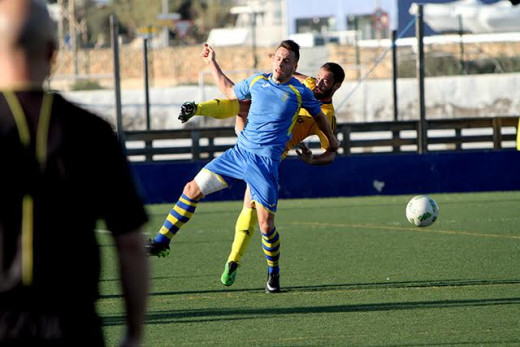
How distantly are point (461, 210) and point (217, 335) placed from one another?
8896 mm

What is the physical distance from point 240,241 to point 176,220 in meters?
0.51

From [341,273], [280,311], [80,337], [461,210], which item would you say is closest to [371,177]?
[461,210]

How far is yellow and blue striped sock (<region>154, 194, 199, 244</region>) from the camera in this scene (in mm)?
8617

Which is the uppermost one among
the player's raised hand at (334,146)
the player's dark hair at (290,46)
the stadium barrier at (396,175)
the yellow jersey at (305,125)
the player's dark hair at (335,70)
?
the player's dark hair at (290,46)

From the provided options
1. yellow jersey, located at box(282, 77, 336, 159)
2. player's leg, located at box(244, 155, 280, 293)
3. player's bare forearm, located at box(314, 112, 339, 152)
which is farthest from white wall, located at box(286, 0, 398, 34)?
player's leg, located at box(244, 155, 280, 293)

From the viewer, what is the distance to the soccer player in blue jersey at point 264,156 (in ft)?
27.8

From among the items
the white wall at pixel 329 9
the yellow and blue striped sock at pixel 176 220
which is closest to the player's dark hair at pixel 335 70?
the yellow and blue striped sock at pixel 176 220

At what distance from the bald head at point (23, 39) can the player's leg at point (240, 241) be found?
19.5ft

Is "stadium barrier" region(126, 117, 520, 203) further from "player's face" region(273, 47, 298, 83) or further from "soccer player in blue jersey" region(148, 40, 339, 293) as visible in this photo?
"player's face" region(273, 47, 298, 83)

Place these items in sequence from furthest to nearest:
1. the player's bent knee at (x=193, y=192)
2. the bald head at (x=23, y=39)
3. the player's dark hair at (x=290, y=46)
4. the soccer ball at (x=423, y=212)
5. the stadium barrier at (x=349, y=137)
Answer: the stadium barrier at (x=349, y=137) → the soccer ball at (x=423, y=212) → the player's bent knee at (x=193, y=192) → the player's dark hair at (x=290, y=46) → the bald head at (x=23, y=39)

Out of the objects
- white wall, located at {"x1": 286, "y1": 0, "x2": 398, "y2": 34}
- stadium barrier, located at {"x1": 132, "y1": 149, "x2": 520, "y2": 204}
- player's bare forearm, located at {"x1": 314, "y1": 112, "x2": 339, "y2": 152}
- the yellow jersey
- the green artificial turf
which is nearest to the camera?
the green artificial turf

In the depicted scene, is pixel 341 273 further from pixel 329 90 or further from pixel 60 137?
pixel 60 137

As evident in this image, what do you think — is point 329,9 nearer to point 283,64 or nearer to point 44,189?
point 283,64

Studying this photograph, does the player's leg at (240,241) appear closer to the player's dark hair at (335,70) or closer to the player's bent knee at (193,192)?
the player's bent knee at (193,192)
